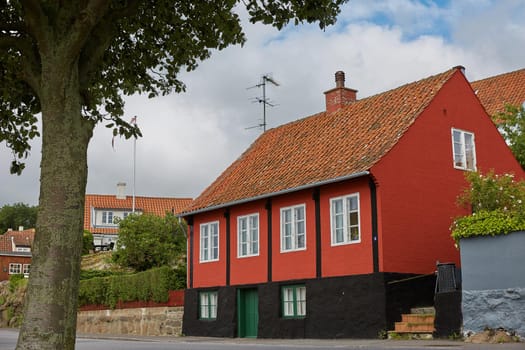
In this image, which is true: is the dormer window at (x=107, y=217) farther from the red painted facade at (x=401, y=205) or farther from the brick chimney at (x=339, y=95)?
the red painted facade at (x=401, y=205)

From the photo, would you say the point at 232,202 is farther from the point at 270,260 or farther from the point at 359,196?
the point at 359,196

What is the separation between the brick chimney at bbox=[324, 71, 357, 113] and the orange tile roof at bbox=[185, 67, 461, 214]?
338 millimetres

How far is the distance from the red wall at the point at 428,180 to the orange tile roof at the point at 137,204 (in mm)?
55067

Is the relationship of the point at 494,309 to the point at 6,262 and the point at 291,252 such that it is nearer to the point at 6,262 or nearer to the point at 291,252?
the point at 291,252

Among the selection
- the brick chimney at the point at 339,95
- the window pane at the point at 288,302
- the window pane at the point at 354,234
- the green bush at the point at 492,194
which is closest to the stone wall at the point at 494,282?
the green bush at the point at 492,194

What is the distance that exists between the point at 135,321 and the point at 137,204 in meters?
48.0

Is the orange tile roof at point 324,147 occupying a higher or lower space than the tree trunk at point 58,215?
higher

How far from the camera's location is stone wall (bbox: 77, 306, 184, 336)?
29528 mm

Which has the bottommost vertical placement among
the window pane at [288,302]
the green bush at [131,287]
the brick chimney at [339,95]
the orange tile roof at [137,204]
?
the window pane at [288,302]

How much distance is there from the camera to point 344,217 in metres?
22.6

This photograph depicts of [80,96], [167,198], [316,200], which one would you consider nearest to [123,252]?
[316,200]

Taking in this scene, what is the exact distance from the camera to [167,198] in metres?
81.2

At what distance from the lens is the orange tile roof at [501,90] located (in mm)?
33641

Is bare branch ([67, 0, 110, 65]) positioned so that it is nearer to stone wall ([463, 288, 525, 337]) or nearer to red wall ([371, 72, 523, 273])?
stone wall ([463, 288, 525, 337])
